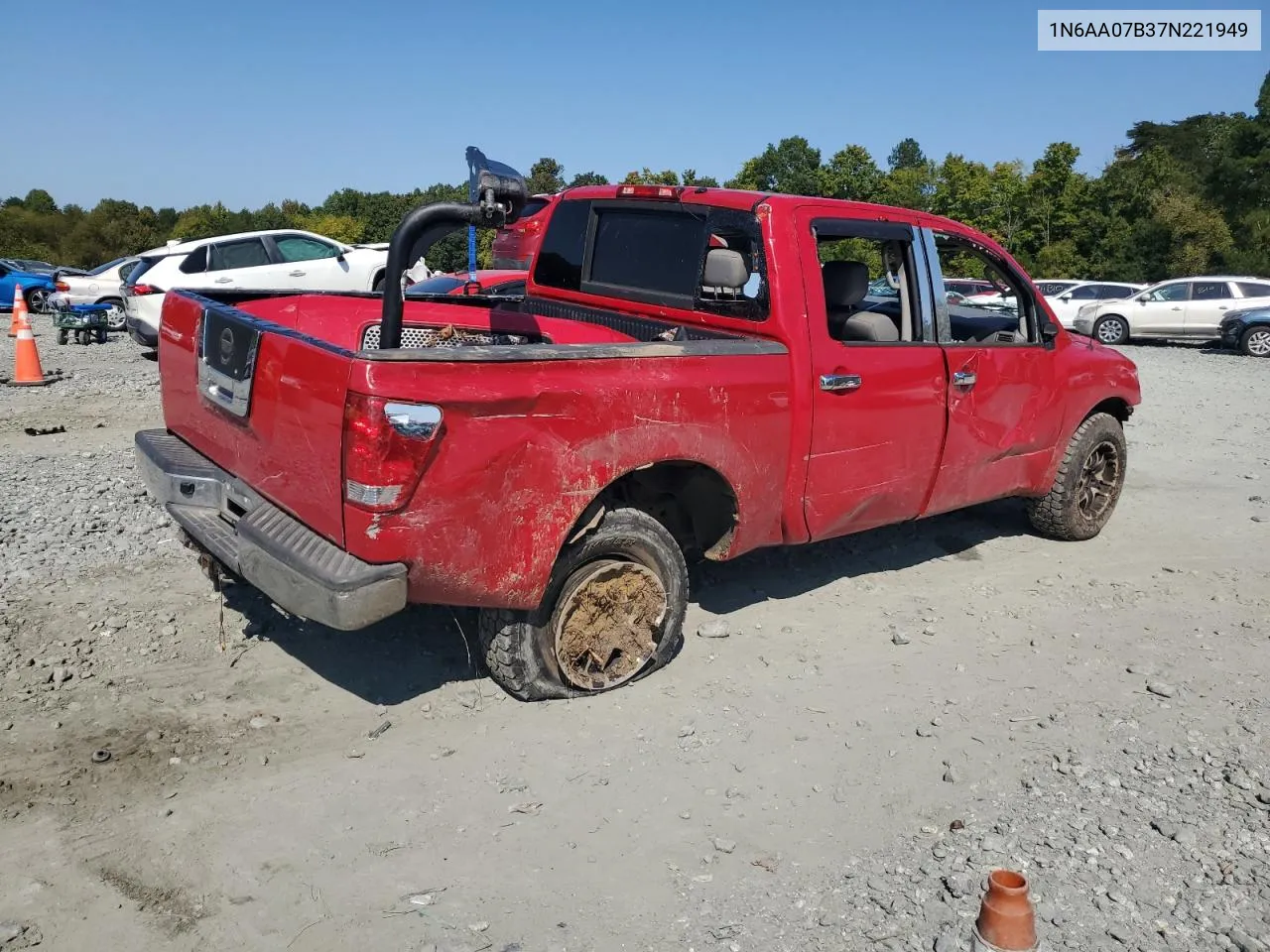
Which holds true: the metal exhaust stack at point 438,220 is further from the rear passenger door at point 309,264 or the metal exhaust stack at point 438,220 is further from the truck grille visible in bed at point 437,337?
the rear passenger door at point 309,264

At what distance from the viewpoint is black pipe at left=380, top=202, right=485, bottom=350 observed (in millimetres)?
3320

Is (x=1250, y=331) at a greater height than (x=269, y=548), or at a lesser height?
greater

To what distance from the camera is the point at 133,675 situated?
405cm

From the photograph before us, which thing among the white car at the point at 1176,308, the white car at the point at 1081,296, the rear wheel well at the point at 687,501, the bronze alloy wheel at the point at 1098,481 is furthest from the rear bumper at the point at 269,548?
the white car at the point at 1081,296

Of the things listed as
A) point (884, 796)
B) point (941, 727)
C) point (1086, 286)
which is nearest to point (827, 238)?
point (941, 727)

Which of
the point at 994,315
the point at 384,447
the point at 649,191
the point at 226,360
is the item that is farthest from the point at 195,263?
the point at 384,447

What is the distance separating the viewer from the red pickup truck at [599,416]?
3.20 m

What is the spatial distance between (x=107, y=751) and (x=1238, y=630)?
5.00 m

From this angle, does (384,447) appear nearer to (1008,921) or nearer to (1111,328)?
(1008,921)

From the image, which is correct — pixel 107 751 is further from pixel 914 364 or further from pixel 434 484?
pixel 914 364

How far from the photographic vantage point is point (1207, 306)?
20359mm

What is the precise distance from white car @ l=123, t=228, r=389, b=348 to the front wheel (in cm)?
1619

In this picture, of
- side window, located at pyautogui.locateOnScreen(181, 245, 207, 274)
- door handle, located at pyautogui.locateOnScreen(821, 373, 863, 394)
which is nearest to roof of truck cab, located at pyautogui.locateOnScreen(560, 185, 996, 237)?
door handle, located at pyautogui.locateOnScreen(821, 373, 863, 394)

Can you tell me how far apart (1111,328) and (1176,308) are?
4.13 ft
